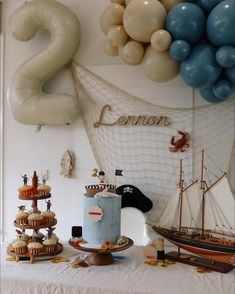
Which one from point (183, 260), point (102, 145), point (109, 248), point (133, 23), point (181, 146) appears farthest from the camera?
point (102, 145)

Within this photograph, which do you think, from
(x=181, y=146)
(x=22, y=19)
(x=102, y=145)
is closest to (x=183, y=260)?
(x=181, y=146)

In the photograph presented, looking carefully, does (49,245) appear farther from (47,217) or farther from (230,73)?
(230,73)

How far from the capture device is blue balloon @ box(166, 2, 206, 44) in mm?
1868

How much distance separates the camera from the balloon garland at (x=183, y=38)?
6.03ft

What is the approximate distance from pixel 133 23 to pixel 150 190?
104 centimetres

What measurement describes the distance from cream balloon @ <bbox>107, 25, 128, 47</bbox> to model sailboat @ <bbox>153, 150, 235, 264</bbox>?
2.82 feet

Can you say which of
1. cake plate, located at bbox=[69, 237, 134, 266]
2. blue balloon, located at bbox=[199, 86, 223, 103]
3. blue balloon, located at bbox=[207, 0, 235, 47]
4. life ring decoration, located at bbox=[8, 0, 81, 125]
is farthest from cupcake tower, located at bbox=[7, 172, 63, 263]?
blue balloon, located at bbox=[207, 0, 235, 47]

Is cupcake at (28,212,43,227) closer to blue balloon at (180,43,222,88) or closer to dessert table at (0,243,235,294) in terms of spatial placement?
dessert table at (0,243,235,294)

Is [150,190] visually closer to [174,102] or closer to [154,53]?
[174,102]

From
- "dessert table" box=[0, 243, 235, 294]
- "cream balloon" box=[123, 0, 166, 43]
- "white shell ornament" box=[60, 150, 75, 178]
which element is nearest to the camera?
"dessert table" box=[0, 243, 235, 294]

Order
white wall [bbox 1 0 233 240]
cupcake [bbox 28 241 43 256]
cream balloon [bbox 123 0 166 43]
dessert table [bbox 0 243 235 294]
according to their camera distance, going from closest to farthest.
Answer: dessert table [bbox 0 243 235 294], cupcake [bbox 28 241 43 256], cream balloon [bbox 123 0 166 43], white wall [bbox 1 0 233 240]

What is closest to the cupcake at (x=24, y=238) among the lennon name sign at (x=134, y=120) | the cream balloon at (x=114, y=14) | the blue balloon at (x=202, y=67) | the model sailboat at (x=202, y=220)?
the model sailboat at (x=202, y=220)

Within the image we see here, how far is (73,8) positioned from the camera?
102 inches

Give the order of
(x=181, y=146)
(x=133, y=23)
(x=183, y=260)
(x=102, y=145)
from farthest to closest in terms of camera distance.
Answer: (x=102, y=145) < (x=181, y=146) < (x=133, y=23) < (x=183, y=260)
